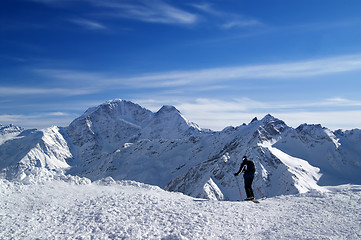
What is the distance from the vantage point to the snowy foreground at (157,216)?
1335 centimetres

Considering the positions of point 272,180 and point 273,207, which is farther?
point 272,180

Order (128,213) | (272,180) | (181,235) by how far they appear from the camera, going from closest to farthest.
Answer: (181,235) → (128,213) → (272,180)

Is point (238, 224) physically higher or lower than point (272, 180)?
higher

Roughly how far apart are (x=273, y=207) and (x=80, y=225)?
11.4 metres

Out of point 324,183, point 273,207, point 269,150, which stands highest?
point 273,207

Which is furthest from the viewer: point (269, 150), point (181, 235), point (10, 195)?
point (269, 150)

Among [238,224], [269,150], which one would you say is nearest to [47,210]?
[238,224]

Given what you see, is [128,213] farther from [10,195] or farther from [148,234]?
[10,195]

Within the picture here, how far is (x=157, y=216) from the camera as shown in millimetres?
15188

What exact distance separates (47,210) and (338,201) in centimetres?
1801

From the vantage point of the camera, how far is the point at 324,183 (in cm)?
18112

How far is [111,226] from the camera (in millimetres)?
13820

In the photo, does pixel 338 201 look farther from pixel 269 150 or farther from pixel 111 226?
pixel 269 150

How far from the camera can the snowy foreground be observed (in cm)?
1335
